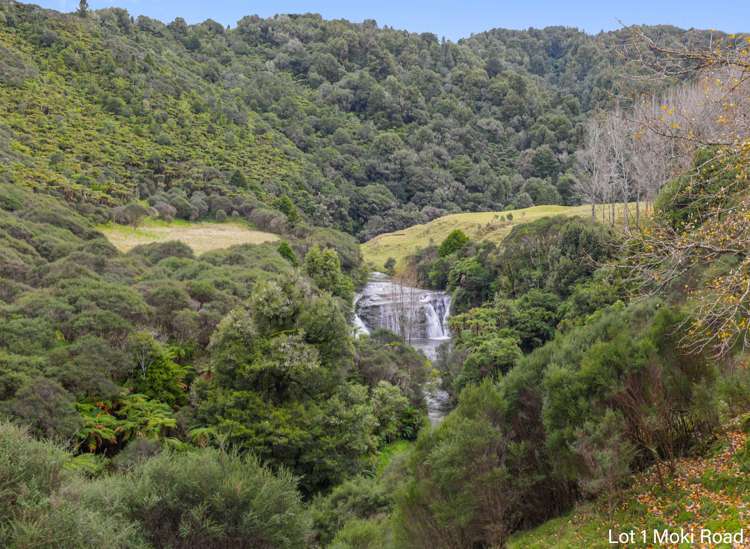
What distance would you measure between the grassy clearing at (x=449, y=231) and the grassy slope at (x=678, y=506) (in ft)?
141

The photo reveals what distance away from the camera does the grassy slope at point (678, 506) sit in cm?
906

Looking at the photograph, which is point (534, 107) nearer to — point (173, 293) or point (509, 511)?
point (173, 293)

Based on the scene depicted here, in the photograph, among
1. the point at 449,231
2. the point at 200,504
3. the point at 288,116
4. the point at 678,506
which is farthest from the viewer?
the point at 288,116

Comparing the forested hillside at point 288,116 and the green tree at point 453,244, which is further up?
the forested hillside at point 288,116

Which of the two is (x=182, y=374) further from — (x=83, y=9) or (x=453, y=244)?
(x=83, y=9)

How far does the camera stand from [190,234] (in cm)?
5025

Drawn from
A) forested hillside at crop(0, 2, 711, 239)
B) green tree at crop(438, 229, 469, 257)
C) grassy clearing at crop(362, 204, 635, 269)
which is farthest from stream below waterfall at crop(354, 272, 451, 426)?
forested hillside at crop(0, 2, 711, 239)

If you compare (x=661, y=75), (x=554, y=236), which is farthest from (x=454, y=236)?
(x=661, y=75)

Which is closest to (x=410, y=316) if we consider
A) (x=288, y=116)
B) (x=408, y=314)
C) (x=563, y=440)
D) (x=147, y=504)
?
(x=408, y=314)

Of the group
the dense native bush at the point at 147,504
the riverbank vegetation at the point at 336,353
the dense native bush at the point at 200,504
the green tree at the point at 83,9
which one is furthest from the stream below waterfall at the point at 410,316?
→ the green tree at the point at 83,9

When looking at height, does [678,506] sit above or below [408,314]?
above

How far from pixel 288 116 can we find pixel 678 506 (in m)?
95.0

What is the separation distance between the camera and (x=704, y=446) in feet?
37.7

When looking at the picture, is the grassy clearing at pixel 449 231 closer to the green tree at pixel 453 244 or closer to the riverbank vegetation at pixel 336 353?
the riverbank vegetation at pixel 336 353
